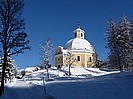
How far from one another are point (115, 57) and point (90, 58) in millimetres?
47080

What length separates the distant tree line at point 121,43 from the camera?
56906mm

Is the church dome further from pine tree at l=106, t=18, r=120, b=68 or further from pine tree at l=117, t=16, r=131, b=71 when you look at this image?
pine tree at l=117, t=16, r=131, b=71

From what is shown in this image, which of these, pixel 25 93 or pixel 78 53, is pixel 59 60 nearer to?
pixel 78 53

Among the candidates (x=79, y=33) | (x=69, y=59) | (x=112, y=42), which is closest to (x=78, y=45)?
(x=69, y=59)

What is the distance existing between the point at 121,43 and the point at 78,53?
4604cm

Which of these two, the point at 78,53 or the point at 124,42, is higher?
the point at 78,53

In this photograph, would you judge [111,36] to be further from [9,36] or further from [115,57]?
[9,36]

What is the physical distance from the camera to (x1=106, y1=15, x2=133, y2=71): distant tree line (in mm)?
56906

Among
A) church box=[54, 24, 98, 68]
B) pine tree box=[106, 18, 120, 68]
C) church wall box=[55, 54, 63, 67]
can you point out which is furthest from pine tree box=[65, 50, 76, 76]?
pine tree box=[106, 18, 120, 68]

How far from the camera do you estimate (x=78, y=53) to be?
338 feet

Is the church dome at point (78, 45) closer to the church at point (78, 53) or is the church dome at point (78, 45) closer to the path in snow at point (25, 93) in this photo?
the church at point (78, 53)

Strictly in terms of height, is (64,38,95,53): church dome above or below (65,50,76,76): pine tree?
above

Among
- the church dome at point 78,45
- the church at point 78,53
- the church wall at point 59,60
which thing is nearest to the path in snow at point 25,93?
the church at point 78,53

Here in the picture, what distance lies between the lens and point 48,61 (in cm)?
7475
